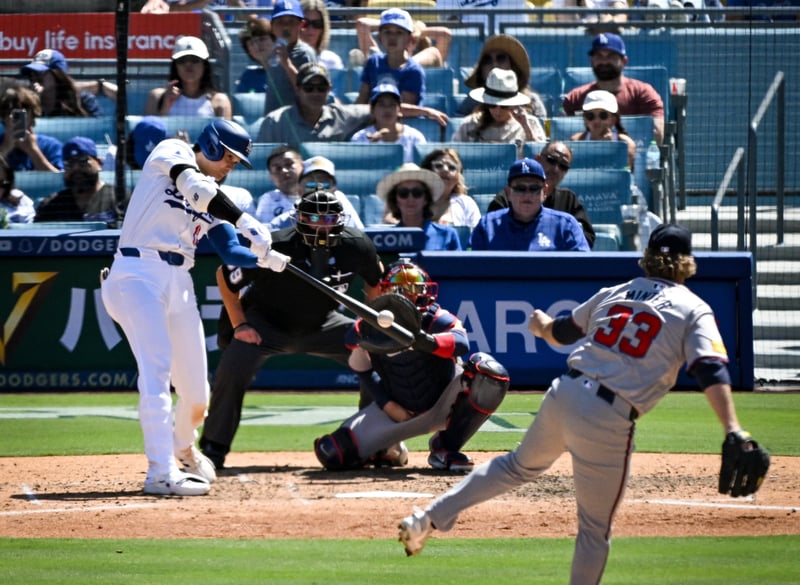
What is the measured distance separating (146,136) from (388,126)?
2254 millimetres

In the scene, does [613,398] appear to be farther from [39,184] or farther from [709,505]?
[39,184]

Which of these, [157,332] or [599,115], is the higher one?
[599,115]

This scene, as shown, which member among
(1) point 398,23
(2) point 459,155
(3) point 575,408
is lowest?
(3) point 575,408

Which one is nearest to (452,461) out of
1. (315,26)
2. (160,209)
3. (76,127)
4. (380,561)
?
(380,561)

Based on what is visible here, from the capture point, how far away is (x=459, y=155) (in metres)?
12.7

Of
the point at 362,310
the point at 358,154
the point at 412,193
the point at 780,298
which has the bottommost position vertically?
the point at 780,298

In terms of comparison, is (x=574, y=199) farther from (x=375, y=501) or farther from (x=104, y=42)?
(x=104, y=42)

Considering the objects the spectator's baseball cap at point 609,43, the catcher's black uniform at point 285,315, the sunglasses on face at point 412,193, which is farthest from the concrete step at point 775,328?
the catcher's black uniform at point 285,315

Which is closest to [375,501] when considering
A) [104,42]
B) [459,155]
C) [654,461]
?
[654,461]

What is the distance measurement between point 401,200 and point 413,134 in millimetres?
1529

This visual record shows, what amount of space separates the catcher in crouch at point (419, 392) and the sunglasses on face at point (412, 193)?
347 cm

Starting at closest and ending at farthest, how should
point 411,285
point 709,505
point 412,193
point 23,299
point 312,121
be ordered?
point 709,505, point 411,285, point 23,299, point 412,193, point 312,121

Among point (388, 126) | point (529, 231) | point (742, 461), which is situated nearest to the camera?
point (742, 461)

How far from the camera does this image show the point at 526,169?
10.7 metres
